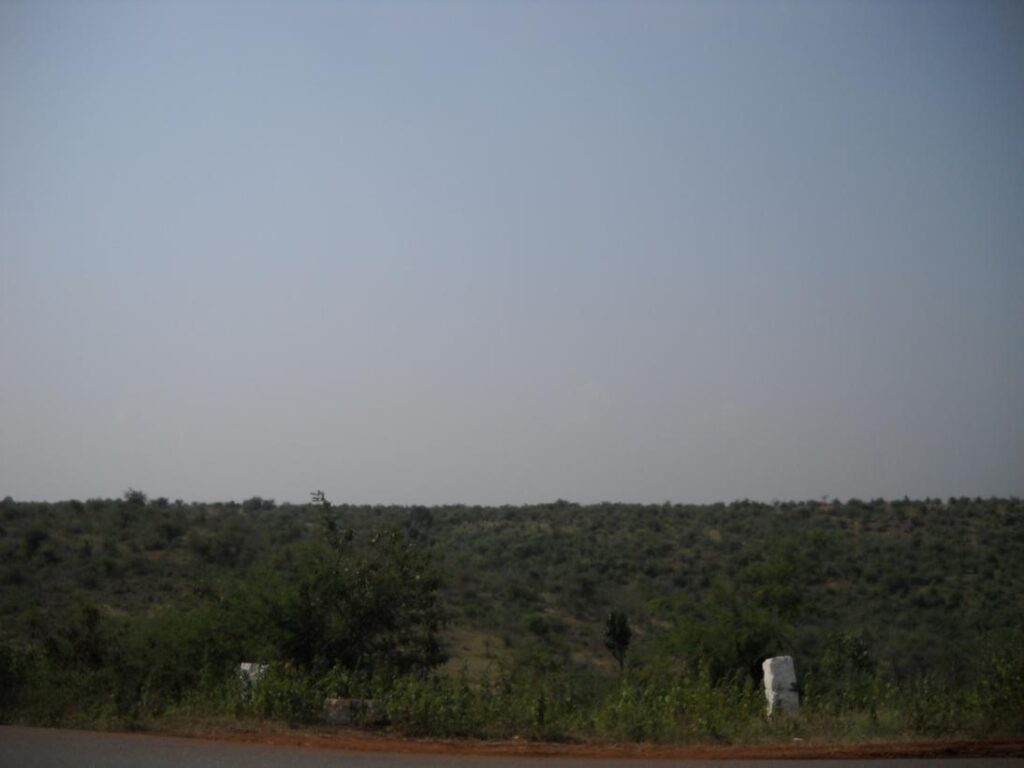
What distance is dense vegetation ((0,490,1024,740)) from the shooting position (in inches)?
549

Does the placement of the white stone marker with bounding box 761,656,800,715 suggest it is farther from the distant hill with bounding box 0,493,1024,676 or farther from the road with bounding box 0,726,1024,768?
the distant hill with bounding box 0,493,1024,676

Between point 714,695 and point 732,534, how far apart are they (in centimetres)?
3872

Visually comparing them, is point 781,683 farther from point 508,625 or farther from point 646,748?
point 508,625

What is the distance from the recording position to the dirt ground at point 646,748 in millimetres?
11844

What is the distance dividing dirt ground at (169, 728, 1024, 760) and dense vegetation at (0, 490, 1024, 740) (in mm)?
517

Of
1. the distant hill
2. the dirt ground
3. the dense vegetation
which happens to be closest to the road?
the dirt ground

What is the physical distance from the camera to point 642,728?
43.3ft

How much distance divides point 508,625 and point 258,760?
2319cm

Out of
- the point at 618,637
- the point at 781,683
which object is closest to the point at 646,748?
the point at 781,683

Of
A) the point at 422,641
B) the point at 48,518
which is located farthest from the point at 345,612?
the point at 48,518

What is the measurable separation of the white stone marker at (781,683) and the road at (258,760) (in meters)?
3.41

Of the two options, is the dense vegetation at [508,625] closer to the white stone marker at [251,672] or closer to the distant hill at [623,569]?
the distant hill at [623,569]

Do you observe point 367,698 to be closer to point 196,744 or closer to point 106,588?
point 196,744

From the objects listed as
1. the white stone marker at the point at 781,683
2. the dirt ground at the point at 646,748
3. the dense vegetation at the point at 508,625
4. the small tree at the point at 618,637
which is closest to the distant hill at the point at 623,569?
the dense vegetation at the point at 508,625
